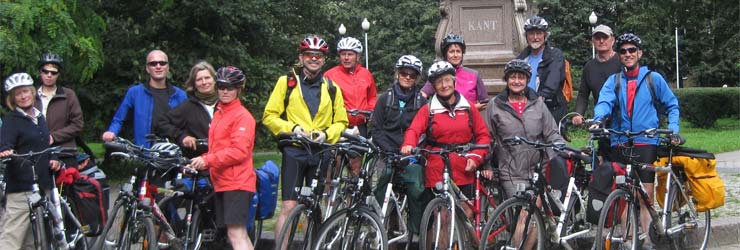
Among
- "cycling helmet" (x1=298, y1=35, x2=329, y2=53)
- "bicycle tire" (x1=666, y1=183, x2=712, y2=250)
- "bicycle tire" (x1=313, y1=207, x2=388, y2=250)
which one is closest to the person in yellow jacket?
"cycling helmet" (x1=298, y1=35, x2=329, y2=53)

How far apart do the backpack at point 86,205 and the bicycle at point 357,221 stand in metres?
2.31

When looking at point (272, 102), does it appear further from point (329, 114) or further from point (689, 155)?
point (689, 155)

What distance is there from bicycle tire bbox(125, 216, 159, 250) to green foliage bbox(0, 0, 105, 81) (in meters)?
5.17

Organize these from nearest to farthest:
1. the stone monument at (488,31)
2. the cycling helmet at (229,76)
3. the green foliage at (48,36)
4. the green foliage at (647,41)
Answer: the cycling helmet at (229,76)
the green foliage at (48,36)
the stone monument at (488,31)
the green foliage at (647,41)

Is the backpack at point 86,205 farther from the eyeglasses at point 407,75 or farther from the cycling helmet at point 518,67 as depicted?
the cycling helmet at point 518,67

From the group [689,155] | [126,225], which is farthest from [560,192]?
[126,225]

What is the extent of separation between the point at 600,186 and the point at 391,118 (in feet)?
5.75

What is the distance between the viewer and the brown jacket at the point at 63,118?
28.6ft

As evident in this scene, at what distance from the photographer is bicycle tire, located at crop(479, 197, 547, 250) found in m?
7.59

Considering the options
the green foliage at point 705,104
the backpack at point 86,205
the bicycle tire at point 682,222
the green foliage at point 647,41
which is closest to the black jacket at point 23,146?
the backpack at point 86,205

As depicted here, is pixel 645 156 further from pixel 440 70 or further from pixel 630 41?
pixel 440 70

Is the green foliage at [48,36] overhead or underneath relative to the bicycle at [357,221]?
overhead

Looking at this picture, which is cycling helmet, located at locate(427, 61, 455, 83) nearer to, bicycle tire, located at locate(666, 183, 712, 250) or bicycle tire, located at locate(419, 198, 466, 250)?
bicycle tire, located at locate(419, 198, 466, 250)

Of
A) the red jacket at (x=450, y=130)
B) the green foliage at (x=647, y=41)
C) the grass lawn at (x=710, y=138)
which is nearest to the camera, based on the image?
the red jacket at (x=450, y=130)
